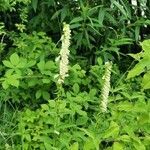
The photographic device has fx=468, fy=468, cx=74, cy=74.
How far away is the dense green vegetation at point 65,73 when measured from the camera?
2.70 metres

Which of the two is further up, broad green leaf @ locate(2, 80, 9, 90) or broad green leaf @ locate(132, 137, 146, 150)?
broad green leaf @ locate(2, 80, 9, 90)

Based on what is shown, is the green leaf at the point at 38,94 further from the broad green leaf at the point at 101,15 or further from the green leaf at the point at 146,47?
the green leaf at the point at 146,47

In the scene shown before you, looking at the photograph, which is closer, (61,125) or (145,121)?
(145,121)

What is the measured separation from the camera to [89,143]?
1867mm

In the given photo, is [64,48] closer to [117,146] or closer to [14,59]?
[117,146]

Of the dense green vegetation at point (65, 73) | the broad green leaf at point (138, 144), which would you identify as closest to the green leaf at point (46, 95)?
the dense green vegetation at point (65, 73)

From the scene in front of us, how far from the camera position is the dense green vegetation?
8.85 feet

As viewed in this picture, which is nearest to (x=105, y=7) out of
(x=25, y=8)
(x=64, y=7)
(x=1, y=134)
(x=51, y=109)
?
(x=64, y=7)

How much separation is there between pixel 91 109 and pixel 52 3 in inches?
33.2

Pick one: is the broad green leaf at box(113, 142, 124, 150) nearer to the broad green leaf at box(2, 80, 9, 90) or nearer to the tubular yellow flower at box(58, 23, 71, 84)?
the tubular yellow flower at box(58, 23, 71, 84)

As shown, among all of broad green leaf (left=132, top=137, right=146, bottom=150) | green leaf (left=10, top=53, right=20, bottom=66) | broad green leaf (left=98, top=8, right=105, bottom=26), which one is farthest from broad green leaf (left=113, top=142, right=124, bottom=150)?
broad green leaf (left=98, top=8, right=105, bottom=26)

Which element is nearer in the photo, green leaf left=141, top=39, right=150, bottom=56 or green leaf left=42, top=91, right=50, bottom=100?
green leaf left=141, top=39, right=150, bottom=56

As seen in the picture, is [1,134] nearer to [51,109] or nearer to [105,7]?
[51,109]

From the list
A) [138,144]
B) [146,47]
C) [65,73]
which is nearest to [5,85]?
[65,73]
